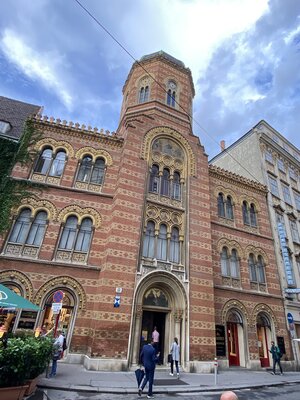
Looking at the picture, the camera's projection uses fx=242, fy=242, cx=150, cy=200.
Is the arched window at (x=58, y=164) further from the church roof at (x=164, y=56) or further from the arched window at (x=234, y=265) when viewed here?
the arched window at (x=234, y=265)

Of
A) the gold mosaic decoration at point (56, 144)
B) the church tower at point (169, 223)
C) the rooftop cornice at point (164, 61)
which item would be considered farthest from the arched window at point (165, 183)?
the rooftop cornice at point (164, 61)

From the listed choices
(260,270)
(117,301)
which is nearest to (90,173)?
(117,301)

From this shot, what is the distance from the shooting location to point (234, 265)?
61.8 ft

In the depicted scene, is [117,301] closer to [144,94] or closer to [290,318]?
[290,318]

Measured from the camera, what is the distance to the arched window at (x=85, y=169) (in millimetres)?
16891

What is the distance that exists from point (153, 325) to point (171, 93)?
19.1 metres

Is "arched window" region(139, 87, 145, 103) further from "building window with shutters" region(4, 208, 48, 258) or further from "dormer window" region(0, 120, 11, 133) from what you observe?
"building window with shutters" region(4, 208, 48, 258)

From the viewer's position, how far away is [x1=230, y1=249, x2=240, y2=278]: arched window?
1850 centimetres

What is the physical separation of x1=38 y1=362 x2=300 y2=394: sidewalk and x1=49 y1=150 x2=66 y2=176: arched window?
1117 cm

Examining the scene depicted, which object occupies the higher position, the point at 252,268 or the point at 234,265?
the point at 252,268

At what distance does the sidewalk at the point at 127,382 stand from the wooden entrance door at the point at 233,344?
3813mm

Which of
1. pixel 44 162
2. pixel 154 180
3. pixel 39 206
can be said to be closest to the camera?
pixel 39 206

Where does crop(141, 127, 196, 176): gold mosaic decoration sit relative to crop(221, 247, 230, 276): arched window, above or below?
above

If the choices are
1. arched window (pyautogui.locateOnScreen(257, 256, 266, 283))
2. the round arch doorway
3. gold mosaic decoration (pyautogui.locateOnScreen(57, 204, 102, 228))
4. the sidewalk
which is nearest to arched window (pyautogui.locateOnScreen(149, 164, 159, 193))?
gold mosaic decoration (pyautogui.locateOnScreen(57, 204, 102, 228))
